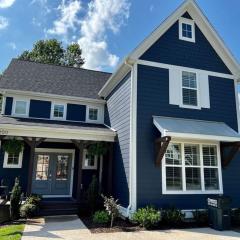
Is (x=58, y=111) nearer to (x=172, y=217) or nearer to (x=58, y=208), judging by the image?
(x=58, y=208)

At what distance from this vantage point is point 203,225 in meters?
9.14

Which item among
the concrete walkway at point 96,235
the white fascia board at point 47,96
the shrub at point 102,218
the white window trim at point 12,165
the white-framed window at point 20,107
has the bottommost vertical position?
the concrete walkway at point 96,235

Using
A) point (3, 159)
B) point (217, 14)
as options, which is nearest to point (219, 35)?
point (217, 14)

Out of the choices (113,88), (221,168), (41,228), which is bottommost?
(41,228)

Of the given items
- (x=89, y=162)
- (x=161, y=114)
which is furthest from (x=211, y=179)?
(x=89, y=162)

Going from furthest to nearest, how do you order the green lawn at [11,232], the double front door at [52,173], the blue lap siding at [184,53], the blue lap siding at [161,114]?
the double front door at [52,173]
the blue lap siding at [184,53]
the blue lap siding at [161,114]
the green lawn at [11,232]

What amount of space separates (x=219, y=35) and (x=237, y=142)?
4918mm

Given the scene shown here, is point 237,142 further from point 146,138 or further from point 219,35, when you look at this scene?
point 219,35

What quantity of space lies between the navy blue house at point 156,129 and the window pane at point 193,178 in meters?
0.04

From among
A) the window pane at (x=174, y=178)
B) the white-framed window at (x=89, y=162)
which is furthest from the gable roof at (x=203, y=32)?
the window pane at (x=174, y=178)

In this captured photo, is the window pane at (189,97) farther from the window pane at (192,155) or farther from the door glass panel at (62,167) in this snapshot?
the door glass panel at (62,167)

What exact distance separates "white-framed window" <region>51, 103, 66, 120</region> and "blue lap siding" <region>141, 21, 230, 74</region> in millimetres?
5613

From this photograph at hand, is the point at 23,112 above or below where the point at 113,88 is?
below

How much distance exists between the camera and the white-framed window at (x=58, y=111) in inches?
538
